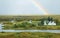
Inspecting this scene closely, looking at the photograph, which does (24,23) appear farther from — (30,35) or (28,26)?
(30,35)

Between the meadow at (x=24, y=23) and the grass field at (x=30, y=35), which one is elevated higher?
the meadow at (x=24, y=23)

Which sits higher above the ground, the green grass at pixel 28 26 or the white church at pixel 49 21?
the white church at pixel 49 21

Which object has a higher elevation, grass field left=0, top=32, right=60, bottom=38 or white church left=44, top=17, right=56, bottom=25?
white church left=44, top=17, right=56, bottom=25

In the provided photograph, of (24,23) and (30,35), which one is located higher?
(24,23)

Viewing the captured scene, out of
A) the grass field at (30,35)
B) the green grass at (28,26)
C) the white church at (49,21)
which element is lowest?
the grass field at (30,35)

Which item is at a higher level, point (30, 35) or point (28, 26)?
point (28, 26)

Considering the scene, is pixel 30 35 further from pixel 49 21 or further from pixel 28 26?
pixel 49 21

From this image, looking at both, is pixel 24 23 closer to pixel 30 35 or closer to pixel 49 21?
pixel 30 35

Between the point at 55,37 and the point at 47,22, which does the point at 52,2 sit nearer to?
the point at 47,22

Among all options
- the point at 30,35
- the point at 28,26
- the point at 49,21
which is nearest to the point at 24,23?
the point at 28,26

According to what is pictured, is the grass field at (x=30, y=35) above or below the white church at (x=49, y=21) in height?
→ below

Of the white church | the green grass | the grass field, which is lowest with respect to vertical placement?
the grass field

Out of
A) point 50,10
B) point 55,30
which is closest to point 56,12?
point 50,10
